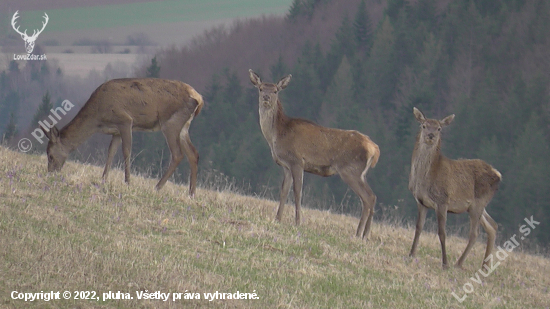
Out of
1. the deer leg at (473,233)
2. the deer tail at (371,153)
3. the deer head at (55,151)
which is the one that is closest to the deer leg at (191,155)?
the deer head at (55,151)

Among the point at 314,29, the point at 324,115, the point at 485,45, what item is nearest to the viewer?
the point at 485,45

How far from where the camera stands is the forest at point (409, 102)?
52844 millimetres

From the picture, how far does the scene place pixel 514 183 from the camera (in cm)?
5012

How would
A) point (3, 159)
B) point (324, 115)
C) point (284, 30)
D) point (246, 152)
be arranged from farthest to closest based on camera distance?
1. point (284, 30)
2. point (324, 115)
3. point (246, 152)
4. point (3, 159)

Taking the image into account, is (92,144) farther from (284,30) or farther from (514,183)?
(284,30)

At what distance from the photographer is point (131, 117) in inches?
504

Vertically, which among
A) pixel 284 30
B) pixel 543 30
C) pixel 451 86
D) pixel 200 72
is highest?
pixel 543 30

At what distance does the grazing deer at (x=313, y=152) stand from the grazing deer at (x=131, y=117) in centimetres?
154

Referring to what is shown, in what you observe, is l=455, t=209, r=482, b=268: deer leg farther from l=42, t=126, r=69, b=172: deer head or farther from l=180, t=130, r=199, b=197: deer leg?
l=42, t=126, r=69, b=172: deer head

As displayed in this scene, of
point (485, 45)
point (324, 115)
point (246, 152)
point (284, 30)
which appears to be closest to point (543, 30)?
point (485, 45)

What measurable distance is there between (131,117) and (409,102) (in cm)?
5801

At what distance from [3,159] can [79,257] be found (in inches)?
210

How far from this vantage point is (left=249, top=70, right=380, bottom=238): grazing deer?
12.3 metres

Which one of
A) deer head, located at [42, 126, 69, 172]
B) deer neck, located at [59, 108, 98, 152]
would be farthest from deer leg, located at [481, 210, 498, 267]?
deer head, located at [42, 126, 69, 172]
